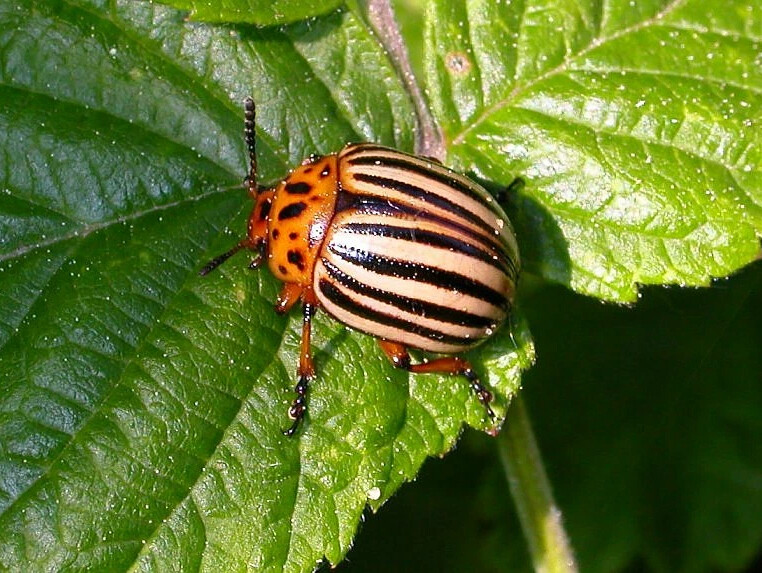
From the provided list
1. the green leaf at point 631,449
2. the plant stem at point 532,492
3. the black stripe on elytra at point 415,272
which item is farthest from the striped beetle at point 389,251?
the green leaf at point 631,449

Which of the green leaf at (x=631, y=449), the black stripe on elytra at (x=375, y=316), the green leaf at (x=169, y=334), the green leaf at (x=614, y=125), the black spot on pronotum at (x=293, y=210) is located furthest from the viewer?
the green leaf at (x=631, y=449)

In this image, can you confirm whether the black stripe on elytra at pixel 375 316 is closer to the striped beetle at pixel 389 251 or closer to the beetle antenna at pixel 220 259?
the striped beetle at pixel 389 251

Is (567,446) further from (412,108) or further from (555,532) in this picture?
(412,108)

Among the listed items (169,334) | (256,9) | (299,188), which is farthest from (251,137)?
(169,334)

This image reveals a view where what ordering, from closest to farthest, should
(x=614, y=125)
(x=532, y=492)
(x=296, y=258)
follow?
(x=296, y=258), (x=614, y=125), (x=532, y=492)

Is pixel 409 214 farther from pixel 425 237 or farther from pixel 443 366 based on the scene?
pixel 443 366

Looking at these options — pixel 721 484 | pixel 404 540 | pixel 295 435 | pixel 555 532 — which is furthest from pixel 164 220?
pixel 721 484

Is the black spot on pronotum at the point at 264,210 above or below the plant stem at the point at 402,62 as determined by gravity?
below
